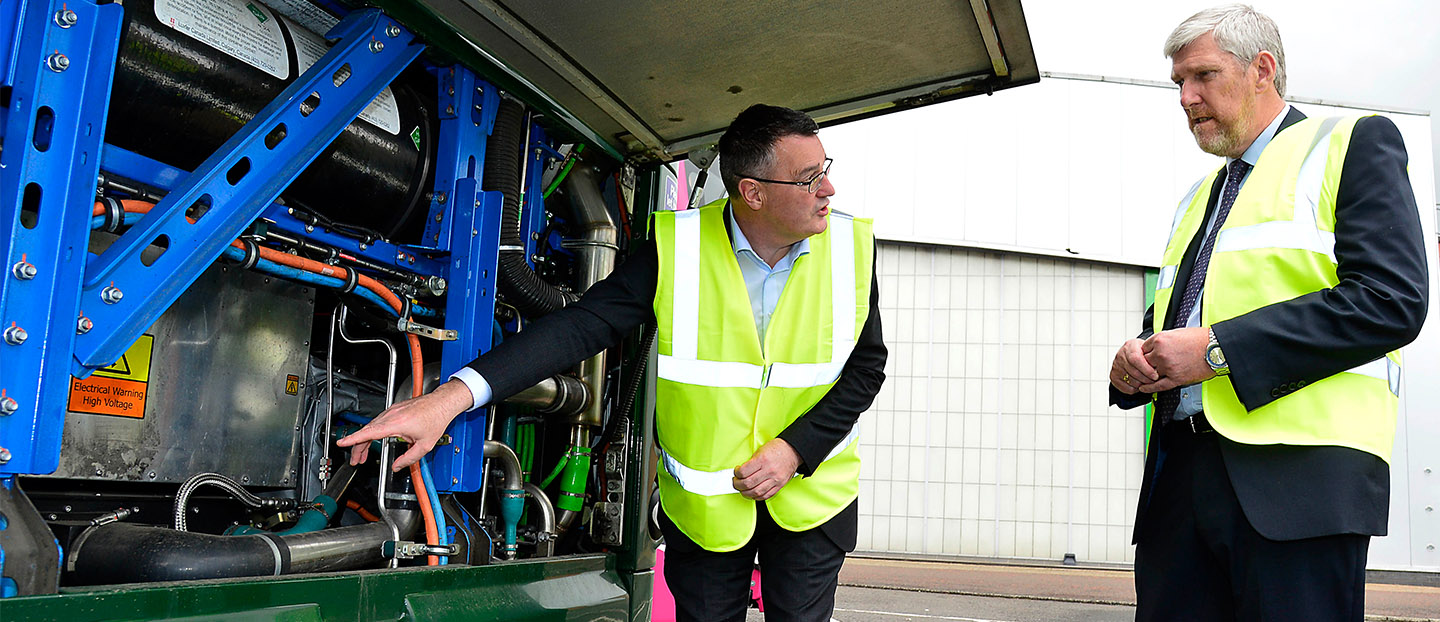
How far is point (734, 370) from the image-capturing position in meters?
2.48

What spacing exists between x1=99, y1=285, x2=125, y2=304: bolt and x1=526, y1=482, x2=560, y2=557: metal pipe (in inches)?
63.4

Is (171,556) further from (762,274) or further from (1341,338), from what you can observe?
(1341,338)

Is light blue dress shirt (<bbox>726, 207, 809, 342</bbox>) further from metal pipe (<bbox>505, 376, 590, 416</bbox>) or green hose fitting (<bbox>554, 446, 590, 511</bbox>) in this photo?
green hose fitting (<bbox>554, 446, 590, 511</bbox>)

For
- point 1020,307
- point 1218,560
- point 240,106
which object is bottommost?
point 1218,560

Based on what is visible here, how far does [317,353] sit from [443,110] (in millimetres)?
789

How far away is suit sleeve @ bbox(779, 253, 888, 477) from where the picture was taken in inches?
95.8

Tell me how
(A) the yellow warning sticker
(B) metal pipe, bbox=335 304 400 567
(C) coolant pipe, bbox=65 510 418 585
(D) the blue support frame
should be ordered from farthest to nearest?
(D) the blue support frame, (B) metal pipe, bbox=335 304 400 567, (A) the yellow warning sticker, (C) coolant pipe, bbox=65 510 418 585

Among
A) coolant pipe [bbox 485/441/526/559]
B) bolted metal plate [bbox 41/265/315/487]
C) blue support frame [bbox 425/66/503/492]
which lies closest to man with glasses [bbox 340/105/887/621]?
blue support frame [bbox 425/66/503/492]

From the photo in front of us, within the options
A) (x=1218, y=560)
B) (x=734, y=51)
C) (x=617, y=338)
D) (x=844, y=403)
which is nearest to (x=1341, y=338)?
(x=1218, y=560)

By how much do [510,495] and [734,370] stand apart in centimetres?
94

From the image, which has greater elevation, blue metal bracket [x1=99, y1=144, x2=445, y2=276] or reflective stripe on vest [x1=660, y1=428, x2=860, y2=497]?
blue metal bracket [x1=99, y1=144, x2=445, y2=276]

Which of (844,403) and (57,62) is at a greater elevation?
(57,62)

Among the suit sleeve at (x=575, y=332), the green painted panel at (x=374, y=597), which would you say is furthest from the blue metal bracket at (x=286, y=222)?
the green painted panel at (x=374, y=597)

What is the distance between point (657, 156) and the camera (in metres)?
3.79
